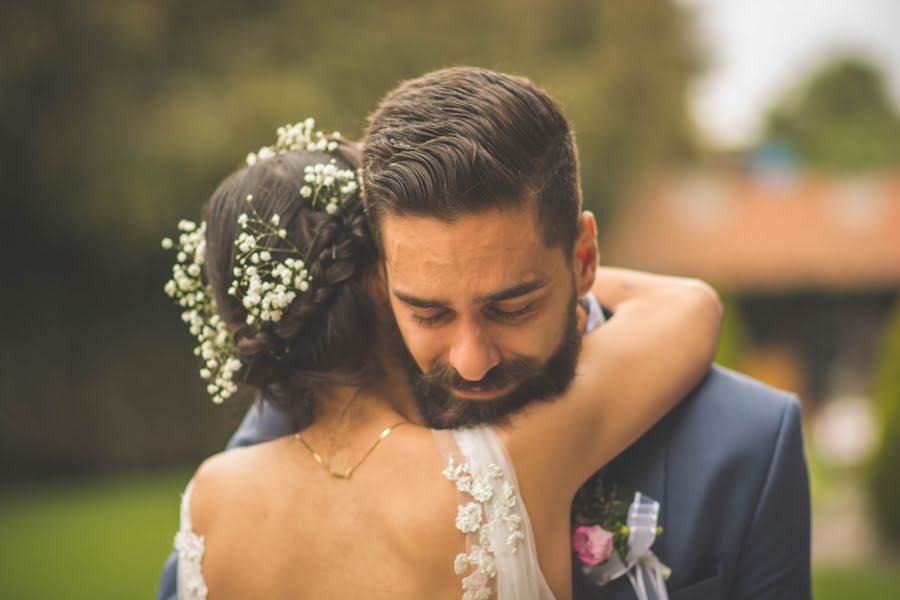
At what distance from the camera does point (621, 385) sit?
236cm

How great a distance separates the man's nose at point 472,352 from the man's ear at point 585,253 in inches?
14.1

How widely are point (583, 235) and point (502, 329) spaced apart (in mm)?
382

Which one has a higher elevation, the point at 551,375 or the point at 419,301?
the point at 419,301

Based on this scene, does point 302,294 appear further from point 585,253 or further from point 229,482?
point 585,253

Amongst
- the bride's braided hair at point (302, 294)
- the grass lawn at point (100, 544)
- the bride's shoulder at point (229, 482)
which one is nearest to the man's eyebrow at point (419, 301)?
the bride's braided hair at point (302, 294)

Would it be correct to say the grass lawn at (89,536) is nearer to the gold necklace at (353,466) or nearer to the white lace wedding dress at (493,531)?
the gold necklace at (353,466)

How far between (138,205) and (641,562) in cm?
1037

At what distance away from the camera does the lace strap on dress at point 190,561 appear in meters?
2.36

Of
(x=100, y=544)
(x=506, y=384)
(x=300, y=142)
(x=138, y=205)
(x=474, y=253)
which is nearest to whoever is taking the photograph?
(x=474, y=253)

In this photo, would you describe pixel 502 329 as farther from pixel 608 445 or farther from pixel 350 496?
pixel 350 496

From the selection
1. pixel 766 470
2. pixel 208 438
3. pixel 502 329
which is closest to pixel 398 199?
pixel 502 329

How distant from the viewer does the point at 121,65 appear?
11.7 m

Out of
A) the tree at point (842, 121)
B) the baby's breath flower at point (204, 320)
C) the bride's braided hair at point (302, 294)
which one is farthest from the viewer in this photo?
the tree at point (842, 121)

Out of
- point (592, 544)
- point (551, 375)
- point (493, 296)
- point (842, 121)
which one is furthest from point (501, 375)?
point (842, 121)
